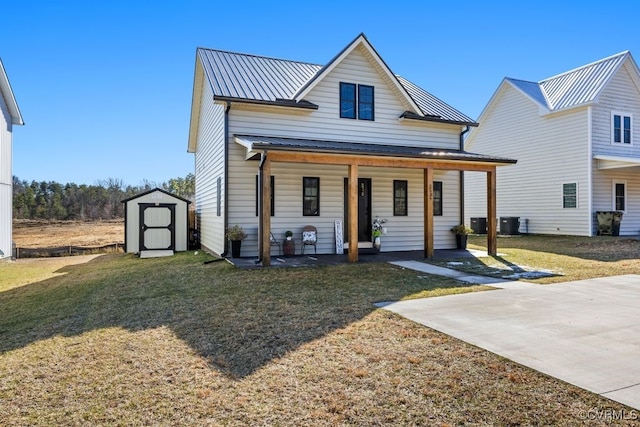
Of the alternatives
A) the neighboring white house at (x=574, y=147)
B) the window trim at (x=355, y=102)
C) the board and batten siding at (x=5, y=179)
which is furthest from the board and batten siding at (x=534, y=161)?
the board and batten siding at (x=5, y=179)

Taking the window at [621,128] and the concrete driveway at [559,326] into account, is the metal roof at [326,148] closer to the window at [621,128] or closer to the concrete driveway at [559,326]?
the concrete driveway at [559,326]

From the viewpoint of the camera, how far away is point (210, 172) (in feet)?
46.1

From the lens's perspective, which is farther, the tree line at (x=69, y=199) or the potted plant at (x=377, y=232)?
the tree line at (x=69, y=199)

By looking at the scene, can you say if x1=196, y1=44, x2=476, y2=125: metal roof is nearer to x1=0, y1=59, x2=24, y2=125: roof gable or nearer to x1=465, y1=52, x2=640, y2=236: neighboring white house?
x1=0, y1=59, x2=24, y2=125: roof gable

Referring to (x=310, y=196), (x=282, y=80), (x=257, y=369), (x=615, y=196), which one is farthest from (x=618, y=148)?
(x=257, y=369)

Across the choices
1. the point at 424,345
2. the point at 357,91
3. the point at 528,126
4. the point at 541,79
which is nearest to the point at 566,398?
→ the point at 424,345

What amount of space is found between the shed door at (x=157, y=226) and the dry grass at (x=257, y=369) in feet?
26.6

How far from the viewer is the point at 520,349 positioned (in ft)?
13.3

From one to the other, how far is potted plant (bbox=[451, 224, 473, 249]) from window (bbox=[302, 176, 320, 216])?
5.02m

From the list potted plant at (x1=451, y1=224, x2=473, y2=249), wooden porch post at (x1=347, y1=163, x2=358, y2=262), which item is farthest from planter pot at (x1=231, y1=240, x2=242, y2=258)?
potted plant at (x1=451, y1=224, x2=473, y2=249)

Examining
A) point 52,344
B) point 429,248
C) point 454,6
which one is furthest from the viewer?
point 454,6

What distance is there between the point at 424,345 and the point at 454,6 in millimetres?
14246

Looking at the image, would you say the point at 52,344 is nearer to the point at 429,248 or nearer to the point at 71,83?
the point at 429,248

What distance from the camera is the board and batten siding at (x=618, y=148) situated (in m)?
17.9
